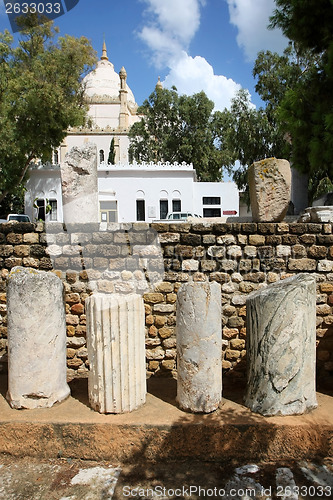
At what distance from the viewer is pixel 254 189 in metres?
4.52

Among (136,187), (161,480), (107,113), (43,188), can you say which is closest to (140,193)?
(136,187)

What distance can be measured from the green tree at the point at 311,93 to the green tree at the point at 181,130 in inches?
619

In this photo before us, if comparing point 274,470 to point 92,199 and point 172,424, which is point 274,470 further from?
point 92,199

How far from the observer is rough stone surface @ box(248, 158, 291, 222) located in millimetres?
4430

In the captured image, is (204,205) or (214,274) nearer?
(214,274)

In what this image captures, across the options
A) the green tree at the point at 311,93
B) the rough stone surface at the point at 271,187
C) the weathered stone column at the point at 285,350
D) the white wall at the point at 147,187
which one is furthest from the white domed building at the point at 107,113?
the weathered stone column at the point at 285,350

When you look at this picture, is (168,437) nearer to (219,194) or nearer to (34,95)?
(34,95)

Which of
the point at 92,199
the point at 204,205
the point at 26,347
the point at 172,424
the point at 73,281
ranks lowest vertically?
the point at 172,424

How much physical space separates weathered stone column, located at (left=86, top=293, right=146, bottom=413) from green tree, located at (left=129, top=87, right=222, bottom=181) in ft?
79.3

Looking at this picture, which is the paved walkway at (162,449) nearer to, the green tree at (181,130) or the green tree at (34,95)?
the green tree at (34,95)

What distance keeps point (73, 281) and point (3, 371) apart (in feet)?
5.00

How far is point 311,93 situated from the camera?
10.4 meters

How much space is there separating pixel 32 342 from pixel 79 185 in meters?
2.10

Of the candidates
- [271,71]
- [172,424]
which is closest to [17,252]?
[172,424]
